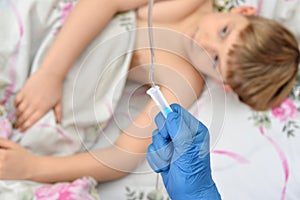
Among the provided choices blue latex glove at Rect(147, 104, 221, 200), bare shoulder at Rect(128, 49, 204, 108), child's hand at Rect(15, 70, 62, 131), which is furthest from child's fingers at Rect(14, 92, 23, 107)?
blue latex glove at Rect(147, 104, 221, 200)

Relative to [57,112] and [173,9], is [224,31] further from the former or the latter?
[57,112]

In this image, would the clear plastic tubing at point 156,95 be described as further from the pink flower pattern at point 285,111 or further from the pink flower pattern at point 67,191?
the pink flower pattern at point 285,111

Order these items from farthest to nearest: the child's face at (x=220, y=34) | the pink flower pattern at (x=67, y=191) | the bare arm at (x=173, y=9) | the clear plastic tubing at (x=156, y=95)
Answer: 1. the bare arm at (x=173, y=9)
2. the child's face at (x=220, y=34)
3. the pink flower pattern at (x=67, y=191)
4. the clear plastic tubing at (x=156, y=95)

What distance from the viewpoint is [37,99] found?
1222mm

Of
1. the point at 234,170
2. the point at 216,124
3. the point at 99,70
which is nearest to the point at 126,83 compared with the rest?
the point at 99,70

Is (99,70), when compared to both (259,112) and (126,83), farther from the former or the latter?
(259,112)

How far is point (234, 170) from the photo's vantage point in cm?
127

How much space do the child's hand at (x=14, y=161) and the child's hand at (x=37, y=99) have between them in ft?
0.20

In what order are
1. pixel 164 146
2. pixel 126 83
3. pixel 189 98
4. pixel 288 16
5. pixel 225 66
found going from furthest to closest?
pixel 288 16, pixel 225 66, pixel 126 83, pixel 189 98, pixel 164 146

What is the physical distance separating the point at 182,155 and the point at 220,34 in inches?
17.1

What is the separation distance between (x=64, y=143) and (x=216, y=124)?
47cm

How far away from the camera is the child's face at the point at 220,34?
1.21 m

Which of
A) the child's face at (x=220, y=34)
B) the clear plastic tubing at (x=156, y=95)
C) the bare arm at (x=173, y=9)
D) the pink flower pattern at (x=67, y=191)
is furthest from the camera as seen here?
the bare arm at (x=173, y=9)

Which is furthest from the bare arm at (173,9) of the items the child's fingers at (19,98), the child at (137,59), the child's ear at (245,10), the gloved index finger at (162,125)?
the gloved index finger at (162,125)
